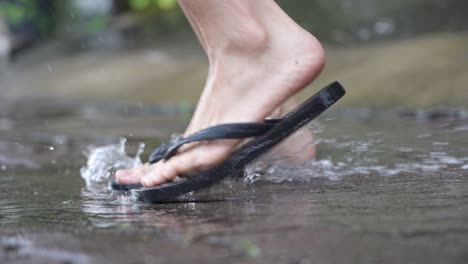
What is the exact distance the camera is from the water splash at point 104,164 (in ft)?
7.20

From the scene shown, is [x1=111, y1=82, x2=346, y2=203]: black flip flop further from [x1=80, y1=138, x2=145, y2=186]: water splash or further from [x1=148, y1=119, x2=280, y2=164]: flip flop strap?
[x1=80, y1=138, x2=145, y2=186]: water splash

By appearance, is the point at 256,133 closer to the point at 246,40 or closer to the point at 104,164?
the point at 246,40

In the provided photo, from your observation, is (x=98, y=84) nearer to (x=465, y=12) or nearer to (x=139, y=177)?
(x=465, y=12)

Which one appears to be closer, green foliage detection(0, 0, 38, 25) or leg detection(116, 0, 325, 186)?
leg detection(116, 0, 325, 186)

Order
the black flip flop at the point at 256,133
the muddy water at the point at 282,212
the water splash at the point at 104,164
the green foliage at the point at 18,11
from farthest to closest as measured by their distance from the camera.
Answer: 1. the green foliage at the point at 18,11
2. the water splash at the point at 104,164
3. the black flip flop at the point at 256,133
4. the muddy water at the point at 282,212

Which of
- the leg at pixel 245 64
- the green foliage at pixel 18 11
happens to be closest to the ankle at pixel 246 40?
the leg at pixel 245 64

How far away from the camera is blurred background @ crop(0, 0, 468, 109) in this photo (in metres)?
3.87

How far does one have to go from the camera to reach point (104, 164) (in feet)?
7.46

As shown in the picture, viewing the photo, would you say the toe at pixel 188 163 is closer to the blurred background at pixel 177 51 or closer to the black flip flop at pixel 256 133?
the black flip flop at pixel 256 133

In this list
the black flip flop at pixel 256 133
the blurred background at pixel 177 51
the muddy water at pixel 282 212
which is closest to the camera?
the muddy water at pixel 282 212

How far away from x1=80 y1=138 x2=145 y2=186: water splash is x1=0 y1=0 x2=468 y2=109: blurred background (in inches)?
61.5

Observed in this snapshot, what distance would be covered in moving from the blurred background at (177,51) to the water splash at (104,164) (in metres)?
1.56

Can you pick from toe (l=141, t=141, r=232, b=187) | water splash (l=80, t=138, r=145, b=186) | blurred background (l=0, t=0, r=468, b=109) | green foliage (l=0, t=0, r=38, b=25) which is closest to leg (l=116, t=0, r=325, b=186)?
toe (l=141, t=141, r=232, b=187)

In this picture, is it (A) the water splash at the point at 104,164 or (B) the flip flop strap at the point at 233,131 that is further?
(A) the water splash at the point at 104,164
